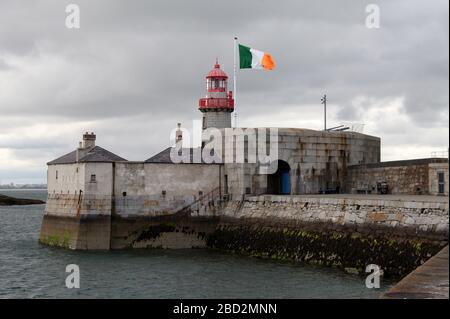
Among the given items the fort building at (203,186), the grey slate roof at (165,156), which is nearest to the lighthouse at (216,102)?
the grey slate roof at (165,156)

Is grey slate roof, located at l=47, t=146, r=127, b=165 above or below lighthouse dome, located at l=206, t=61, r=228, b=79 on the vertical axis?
below

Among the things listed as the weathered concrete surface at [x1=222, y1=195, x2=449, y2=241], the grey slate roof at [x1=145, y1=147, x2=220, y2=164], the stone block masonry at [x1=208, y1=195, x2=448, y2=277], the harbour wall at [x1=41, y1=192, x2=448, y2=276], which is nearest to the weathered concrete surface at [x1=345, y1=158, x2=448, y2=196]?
the harbour wall at [x1=41, y1=192, x2=448, y2=276]

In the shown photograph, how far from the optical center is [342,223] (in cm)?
2492

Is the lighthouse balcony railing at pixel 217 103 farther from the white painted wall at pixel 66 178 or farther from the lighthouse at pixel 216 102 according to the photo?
the white painted wall at pixel 66 178

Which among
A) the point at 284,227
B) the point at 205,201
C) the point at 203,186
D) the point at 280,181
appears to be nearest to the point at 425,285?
the point at 284,227

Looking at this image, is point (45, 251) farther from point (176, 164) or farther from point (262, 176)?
point (262, 176)

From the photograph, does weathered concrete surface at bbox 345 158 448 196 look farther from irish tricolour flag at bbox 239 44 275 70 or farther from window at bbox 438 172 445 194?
irish tricolour flag at bbox 239 44 275 70

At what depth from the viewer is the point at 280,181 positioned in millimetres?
33500

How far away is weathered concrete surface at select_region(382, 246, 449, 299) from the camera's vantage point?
12.9 metres

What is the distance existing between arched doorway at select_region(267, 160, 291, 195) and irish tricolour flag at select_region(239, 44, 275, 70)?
19.7ft

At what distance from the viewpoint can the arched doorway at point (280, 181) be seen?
108 ft

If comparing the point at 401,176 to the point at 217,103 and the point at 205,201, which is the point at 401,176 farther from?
the point at 217,103

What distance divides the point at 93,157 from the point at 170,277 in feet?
35.2
